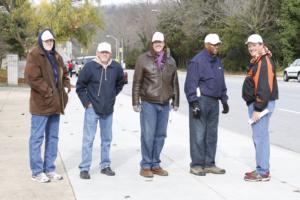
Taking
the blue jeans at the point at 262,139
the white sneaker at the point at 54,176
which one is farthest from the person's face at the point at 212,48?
the white sneaker at the point at 54,176

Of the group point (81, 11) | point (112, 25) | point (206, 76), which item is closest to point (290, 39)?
point (81, 11)

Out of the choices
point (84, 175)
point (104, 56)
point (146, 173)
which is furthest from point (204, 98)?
point (84, 175)

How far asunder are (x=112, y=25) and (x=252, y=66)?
98325 millimetres

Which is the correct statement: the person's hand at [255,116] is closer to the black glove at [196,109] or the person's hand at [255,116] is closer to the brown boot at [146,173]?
the black glove at [196,109]

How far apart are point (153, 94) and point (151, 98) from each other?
58 mm

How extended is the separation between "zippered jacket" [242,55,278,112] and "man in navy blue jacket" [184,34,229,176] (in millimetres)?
491

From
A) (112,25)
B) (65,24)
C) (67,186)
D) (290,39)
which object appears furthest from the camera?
(112,25)

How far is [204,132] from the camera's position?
7.55 m

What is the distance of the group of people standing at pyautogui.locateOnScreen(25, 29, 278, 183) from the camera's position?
6984 millimetres

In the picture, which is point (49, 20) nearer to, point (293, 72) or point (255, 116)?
point (293, 72)

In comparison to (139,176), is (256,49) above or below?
above

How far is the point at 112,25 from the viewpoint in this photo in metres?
104

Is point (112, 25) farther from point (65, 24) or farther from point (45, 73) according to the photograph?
point (45, 73)

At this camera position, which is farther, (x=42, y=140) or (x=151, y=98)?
(x=151, y=98)
